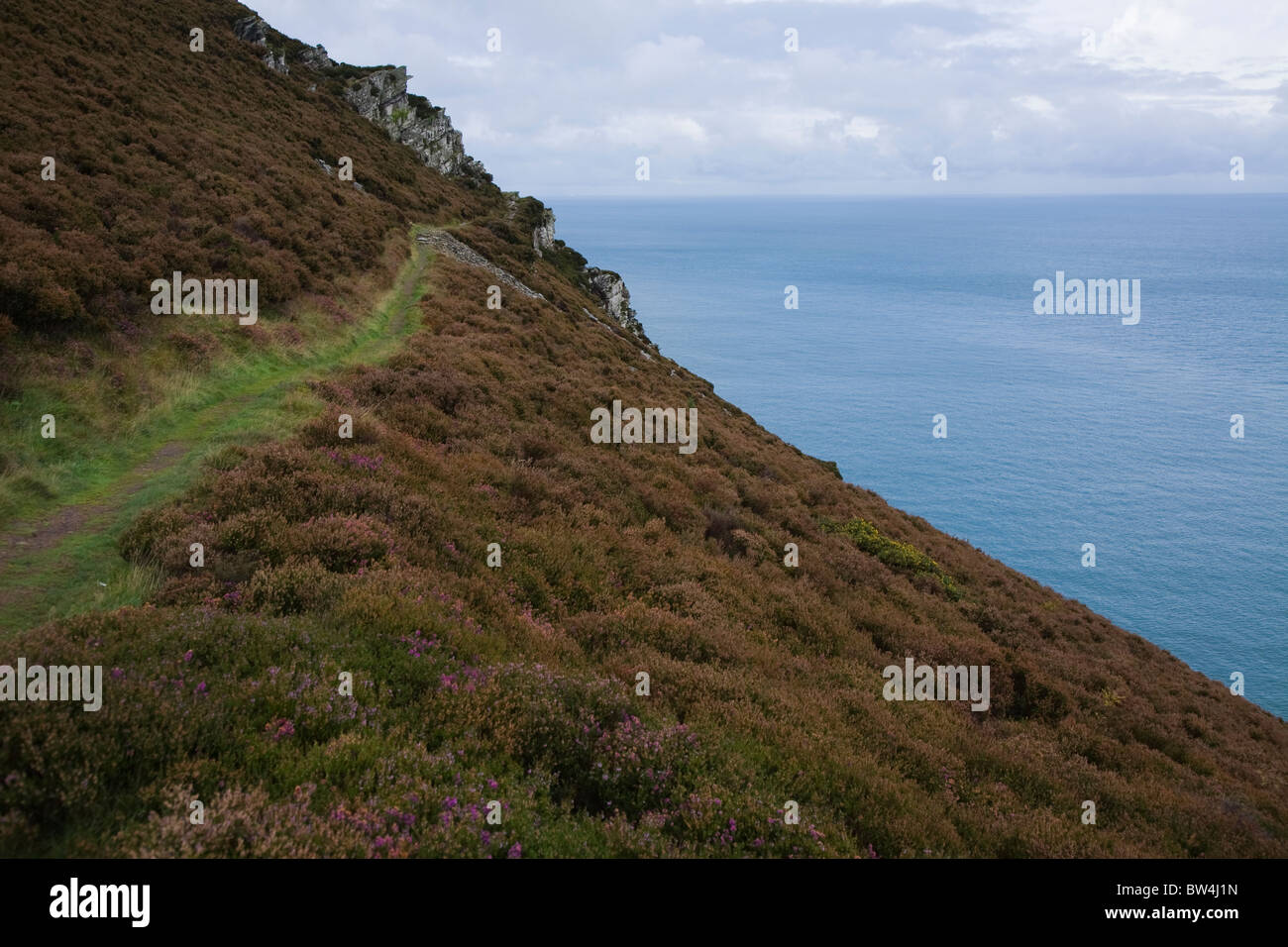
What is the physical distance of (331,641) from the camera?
24.4 ft

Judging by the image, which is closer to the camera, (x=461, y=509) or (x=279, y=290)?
(x=461, y=509)

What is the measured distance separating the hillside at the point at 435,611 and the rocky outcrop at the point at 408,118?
30781 millimetres

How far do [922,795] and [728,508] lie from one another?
11.2 meters

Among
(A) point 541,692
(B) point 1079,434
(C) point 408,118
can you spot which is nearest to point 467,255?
(C) point 408,118

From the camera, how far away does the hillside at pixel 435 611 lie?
5703 millimetres

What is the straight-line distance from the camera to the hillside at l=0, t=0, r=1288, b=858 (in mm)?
5703

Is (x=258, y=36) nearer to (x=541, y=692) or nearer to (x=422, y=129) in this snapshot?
(x=422, y=129)

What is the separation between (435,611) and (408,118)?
64.3 meters

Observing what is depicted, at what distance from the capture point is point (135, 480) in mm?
A: 11758

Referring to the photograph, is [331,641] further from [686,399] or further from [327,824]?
[686,399]

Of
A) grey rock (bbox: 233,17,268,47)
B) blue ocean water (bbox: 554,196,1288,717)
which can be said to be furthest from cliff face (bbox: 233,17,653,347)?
blue ocean water (bbox: 554,196,1288,717)

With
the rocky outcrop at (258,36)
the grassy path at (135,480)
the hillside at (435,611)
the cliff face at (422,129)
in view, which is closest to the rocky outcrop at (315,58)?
the cliff face at (422,129)
